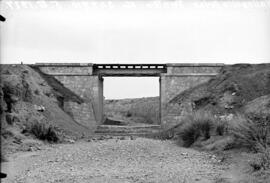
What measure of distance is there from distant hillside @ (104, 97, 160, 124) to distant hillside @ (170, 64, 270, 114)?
15192mm

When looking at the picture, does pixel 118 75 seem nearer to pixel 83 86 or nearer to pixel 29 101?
pixel 83 86

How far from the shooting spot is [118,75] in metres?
24.5

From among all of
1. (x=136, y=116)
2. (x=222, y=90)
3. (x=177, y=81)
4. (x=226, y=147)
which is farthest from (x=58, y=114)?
(x=136, y=116)

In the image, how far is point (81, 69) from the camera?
2481 cm

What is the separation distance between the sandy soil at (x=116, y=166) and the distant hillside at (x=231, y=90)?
9.70 m

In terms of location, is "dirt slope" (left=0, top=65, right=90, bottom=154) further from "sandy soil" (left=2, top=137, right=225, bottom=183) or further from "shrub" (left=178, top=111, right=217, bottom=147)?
"shrub" (left=178, top=111, right=217, bottom=147)

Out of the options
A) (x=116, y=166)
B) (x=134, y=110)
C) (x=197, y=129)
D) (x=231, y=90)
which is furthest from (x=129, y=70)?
(x=134, y=110)

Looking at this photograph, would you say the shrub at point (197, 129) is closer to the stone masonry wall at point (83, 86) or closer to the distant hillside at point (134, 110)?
the stone masonry wall at point (83, 86)

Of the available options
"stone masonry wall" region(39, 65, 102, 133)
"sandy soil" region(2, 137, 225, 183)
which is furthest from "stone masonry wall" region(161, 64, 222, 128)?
"sandy soil" region(2, 137, 225, 183)

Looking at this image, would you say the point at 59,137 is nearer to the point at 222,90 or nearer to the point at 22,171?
the point at 22,171

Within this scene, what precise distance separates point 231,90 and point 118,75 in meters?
7.43

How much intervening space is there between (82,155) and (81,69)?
14994 millimetres

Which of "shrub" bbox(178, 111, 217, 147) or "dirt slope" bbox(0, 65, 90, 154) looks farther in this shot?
"dirt slope" bbox(0, 65, 90, 154)

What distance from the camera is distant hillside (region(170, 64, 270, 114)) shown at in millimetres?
20547
